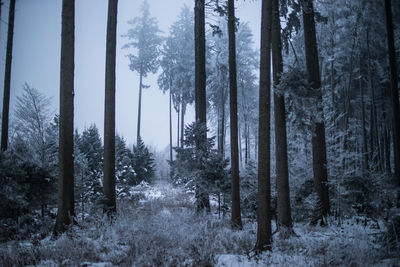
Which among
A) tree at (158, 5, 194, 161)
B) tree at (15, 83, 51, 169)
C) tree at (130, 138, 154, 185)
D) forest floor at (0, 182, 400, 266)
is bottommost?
forest floor at (0, 182, 400, 266)

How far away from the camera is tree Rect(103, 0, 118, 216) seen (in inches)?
323

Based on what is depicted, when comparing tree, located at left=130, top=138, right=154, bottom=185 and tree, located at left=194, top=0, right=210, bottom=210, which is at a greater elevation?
tree, located at left=194, top=0, right=210, bottom=210

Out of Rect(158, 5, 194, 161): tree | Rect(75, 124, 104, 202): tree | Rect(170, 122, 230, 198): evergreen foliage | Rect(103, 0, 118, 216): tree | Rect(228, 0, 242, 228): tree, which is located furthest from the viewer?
Rect(158, 5, 194, 161): tree

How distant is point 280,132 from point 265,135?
48.8 inches

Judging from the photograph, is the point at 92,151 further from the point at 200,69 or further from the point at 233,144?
the point at 233,144

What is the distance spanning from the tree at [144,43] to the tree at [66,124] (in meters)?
20.5

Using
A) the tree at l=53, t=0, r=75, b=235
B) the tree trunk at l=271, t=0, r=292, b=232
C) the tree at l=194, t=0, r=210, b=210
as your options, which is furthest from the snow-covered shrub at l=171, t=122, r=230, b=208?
the tree at l=53, t=0, r=75, b=235

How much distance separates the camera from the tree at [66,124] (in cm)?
644

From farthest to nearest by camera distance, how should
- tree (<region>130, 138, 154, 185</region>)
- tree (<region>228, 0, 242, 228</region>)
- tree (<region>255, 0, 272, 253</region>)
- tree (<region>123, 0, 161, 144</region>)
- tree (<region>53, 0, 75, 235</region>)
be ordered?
tree (<region>123, 0, 161, 144</region>) → tree (<region>130, 138, 154, 185</region>) → tree (<region>228, 0, 242, 228</region>) → tree (<region>53, 0, 75, 235</region>) → tree (<region>255, 0, 272, 253</region>)

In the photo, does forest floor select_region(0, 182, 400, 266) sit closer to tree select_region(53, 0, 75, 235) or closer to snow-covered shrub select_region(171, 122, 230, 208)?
tree select_region(53, 0, 75, 235)

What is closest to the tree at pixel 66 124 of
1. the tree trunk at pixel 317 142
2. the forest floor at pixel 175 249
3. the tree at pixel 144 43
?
the forest floor at pixel 175 249

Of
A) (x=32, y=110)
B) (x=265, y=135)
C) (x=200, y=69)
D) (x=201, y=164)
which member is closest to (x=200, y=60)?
(x=200, y=69)

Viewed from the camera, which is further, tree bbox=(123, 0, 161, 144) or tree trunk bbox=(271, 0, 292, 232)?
tree bbox=(123, 0, 161, 144)

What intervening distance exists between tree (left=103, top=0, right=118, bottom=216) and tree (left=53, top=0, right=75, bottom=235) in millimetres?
1507
